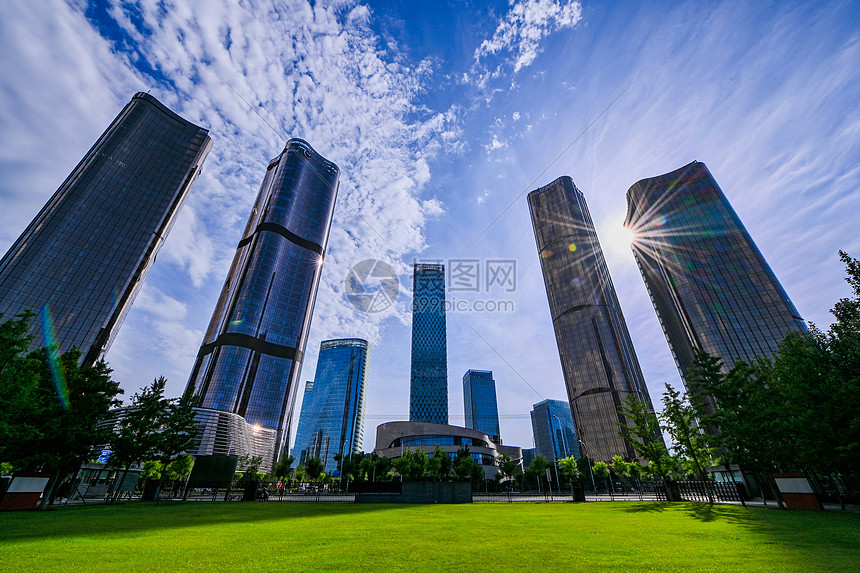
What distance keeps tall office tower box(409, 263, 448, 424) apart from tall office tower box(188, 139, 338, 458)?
55.7 meters

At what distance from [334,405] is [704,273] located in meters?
171

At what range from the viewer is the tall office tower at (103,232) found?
267 ft

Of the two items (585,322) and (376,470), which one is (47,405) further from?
(585,322)

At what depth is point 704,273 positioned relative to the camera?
99.1 m

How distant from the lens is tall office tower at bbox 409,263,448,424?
15225 centimetres

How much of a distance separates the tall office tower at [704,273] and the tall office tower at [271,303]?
116 meters

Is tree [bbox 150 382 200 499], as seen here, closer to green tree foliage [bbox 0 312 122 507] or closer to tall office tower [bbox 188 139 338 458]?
green tree foliage [bbox 0 312 122 507]

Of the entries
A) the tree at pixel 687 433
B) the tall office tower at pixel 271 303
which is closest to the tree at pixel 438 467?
the tree at pixel 687 433

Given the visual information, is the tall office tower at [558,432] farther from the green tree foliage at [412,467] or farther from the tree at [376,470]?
the green tree foliage at [412,467]

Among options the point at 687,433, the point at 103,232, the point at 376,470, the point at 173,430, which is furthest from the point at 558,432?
the point at 103,232

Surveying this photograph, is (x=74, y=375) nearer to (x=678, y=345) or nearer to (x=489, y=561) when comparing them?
(x=489, y=561)

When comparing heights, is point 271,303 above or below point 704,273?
above

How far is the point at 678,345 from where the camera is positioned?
121 metres

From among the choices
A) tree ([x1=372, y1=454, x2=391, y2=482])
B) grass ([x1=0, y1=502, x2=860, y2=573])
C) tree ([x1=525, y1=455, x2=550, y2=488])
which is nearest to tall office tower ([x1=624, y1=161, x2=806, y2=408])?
tree ([x1=525, y1=455, x2=550, y2=488])
